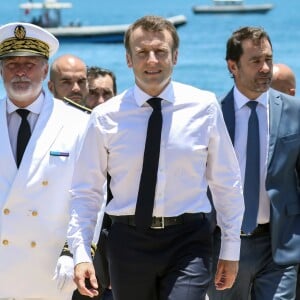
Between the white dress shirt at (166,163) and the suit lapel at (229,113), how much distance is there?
1.16m

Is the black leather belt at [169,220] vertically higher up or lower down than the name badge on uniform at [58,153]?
lower down

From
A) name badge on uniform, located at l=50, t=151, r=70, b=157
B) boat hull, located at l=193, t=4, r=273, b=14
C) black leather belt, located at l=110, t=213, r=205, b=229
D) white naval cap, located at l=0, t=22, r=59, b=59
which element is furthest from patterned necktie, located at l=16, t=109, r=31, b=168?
boat hull, located at l=193, t=4, r=273, b=14

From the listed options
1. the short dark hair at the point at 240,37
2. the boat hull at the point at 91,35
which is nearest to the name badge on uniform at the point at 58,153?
the short dark hair at the point at 240,37

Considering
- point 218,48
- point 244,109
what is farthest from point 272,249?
point 218,48

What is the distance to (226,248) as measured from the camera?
561cm

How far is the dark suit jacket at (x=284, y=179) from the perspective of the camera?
6668 millimetres

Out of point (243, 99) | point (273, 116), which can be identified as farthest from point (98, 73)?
point (273, 116)

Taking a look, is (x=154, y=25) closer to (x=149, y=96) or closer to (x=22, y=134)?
(x=149, y=96)

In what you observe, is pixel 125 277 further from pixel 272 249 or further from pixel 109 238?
pixel 272 249

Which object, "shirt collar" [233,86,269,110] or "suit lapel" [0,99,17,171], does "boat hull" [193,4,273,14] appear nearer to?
"shirt collar" [233,86,269,110]

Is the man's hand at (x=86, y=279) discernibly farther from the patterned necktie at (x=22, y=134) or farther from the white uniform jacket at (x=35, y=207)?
the patterned necktie at (x=22, y=134)

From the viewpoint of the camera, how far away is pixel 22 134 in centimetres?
606

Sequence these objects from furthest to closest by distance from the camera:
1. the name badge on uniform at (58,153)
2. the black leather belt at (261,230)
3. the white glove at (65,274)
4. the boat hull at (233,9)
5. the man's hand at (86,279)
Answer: the boat hull at (233,9), the black leather belt at (261,230), the name badge on uniform at (58,153), the white glove at (65,274), the man's hand at (86,279)

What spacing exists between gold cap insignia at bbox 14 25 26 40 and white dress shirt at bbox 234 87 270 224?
4.81 ft
